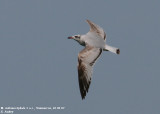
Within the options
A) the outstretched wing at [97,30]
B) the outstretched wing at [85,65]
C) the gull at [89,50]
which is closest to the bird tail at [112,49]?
the gull at [89,50]

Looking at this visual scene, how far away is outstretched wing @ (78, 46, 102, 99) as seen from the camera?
1043 inches

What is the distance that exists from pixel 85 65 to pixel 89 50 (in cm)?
103

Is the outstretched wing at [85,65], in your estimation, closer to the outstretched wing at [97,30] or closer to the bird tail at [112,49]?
the bird tail at [112,49]

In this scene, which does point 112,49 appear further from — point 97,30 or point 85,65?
point 97,30

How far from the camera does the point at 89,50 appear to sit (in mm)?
27453

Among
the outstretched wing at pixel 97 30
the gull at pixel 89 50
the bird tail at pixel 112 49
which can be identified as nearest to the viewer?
the gull at pixel 89 50

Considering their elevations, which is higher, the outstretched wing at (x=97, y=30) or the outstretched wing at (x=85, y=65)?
the outstretched wing at (x=97, y=30)

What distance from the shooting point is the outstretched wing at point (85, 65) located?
86.9 ft

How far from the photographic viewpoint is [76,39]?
95.1 feet

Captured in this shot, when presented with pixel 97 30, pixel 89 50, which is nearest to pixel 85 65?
pixel 89 50

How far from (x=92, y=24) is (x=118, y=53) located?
2.84 meters

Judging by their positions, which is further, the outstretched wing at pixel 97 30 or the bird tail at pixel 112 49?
the outstretched wing at pixel 97 30

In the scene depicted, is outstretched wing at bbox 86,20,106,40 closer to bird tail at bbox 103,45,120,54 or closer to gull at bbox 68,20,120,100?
gull at bbox 68,20,120,100

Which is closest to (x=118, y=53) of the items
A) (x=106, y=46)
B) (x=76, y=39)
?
(x=106, y=46)
